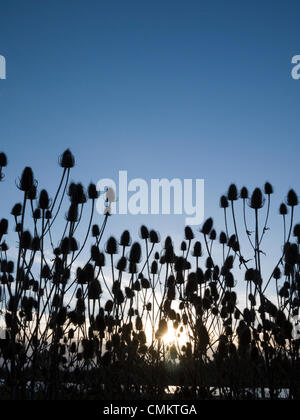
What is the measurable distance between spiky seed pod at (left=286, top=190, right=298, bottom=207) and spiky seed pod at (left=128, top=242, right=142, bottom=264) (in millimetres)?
2968

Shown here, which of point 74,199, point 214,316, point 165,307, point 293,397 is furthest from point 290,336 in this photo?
point 74,199

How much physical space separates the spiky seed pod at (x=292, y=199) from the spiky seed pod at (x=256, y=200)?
3.16 feet

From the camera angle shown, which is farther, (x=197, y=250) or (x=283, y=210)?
(x=197, y=250)

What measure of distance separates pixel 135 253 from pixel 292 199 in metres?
3.11

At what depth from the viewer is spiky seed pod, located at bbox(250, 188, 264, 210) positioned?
7680 millimetres

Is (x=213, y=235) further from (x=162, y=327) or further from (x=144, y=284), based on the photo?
(x=162, y=327)

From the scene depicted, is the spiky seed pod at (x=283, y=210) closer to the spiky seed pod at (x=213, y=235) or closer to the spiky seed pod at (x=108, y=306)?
the spiky seed pod at (x=213, y=235)

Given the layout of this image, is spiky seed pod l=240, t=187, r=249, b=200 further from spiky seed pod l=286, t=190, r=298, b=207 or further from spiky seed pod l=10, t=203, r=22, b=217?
spiky seed pod l=10, t=203, r=22, b=217

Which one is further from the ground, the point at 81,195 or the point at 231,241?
the point at 81,195

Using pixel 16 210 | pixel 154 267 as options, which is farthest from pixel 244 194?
pixel 16 210

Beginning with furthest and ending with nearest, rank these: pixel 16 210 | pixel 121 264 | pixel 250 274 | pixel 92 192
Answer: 1. pixel 250 274
2. pixel 121 264
3. pixel 16 210
4. pixel 92 192

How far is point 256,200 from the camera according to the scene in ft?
25.3

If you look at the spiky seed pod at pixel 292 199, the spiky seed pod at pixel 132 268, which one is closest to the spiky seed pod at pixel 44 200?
the spiky seed pod at pixel 132 268
